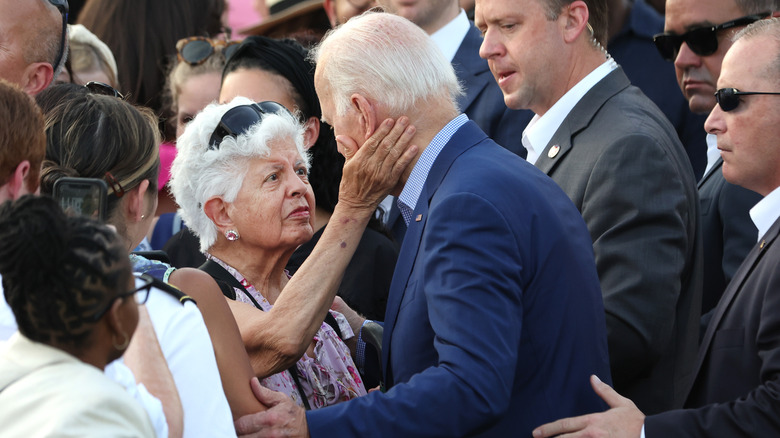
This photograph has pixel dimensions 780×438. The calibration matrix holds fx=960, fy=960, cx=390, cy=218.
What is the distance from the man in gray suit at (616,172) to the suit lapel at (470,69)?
78 centimetres

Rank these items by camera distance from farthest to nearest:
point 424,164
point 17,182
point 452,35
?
1. point 452,35
2. point 424,164
3. point 17,182

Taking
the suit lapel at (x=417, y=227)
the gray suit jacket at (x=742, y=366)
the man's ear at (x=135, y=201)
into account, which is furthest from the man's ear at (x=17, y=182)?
the gray suit jacket at (x=742, y=366)

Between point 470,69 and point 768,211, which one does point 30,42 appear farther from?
point 768,211

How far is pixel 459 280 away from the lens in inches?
105

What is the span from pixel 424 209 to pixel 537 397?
66 centimetres

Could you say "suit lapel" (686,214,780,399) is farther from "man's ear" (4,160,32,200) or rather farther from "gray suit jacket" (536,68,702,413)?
"man's ear" (4,160,32,200)

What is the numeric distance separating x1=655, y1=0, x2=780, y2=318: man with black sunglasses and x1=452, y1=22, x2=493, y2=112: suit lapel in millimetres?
928

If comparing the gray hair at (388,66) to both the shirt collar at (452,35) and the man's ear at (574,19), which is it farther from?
the shirt collar at (452,35)

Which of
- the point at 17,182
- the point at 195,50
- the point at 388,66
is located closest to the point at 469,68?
the point at 195,50

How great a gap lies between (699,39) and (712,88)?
0.24 metres

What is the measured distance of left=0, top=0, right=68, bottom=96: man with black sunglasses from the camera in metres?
3.63

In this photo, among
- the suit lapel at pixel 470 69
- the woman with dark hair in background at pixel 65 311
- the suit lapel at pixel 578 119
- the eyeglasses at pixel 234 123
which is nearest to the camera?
the woman with dark hair in background at pixel 65 311

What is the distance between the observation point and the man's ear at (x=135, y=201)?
2.73 m

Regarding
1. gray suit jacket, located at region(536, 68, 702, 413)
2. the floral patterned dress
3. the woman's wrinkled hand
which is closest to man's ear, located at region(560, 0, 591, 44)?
gray suit jacket, located at region(536, 68, 702, 413)
